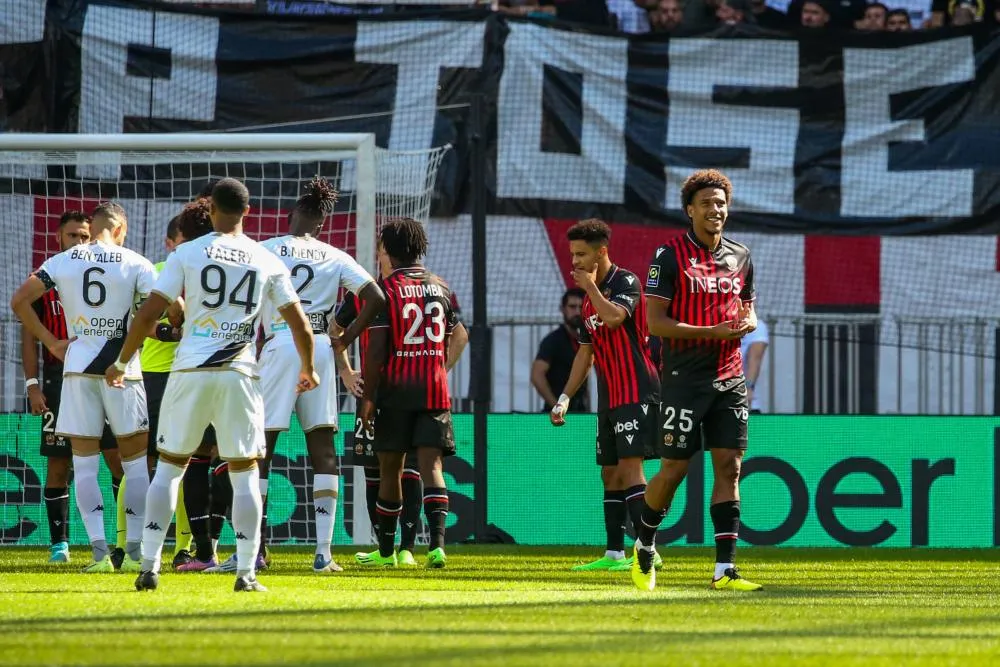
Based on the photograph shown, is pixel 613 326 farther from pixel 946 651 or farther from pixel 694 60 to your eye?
pixel 694 60

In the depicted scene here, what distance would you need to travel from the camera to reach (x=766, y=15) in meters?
16.4

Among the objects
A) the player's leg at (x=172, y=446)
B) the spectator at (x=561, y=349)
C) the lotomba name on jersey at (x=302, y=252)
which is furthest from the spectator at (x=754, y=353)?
the player's leg at (x=172, y=446)

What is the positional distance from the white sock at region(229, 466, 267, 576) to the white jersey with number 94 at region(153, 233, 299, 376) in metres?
0.49

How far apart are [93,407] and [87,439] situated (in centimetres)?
20

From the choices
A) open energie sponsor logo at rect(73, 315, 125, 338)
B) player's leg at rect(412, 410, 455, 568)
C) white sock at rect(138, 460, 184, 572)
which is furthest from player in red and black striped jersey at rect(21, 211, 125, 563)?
white sock at rect(138, 460, 184, 572)

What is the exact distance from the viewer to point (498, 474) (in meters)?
12.8

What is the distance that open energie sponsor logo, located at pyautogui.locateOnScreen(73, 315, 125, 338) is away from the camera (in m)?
8.92

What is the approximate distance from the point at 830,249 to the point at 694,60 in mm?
2286

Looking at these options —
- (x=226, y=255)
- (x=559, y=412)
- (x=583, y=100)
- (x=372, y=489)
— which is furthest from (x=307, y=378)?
(x=583, y=100)

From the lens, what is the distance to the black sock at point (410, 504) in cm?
1013

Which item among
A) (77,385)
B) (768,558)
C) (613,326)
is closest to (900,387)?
(768,558)

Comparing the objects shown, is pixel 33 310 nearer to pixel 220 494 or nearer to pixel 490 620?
pixel 220 494

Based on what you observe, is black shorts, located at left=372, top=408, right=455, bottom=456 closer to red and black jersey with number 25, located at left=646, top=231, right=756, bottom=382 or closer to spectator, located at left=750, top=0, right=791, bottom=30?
red and black jersey with number 25, located at left=646, top=231, right=756, bottom=382

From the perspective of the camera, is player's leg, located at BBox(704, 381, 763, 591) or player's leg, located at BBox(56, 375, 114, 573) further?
player's leg, located at BBox(56, 375, 114, 573)
